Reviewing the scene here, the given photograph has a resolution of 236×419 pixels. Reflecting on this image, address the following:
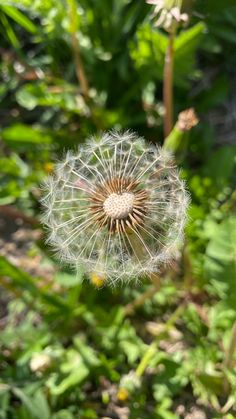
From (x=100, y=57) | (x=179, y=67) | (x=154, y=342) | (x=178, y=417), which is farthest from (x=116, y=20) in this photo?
(x=178, y=417)

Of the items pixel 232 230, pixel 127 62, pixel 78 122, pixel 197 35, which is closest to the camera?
pixel 232 230


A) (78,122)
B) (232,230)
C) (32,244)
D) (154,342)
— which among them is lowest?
(32,244)

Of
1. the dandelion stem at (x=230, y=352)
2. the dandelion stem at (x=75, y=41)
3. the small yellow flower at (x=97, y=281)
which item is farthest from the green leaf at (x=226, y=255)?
the dandelion stem at (x=75, y=41)

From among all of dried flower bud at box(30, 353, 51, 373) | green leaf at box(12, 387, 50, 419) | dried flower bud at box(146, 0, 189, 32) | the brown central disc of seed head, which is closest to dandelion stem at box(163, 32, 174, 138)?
dried flower bud at box(146, 0, 189, 32)

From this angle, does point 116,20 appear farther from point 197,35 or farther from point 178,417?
point 178,417

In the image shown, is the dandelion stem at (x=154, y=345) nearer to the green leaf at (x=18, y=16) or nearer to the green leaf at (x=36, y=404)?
the green leaf at (x=36, y=404)

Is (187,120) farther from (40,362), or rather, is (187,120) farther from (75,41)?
(40,362)

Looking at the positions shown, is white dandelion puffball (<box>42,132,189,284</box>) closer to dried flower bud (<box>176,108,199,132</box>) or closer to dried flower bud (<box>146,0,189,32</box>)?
dried flower bud (<box>176,108,199,132</box>)
